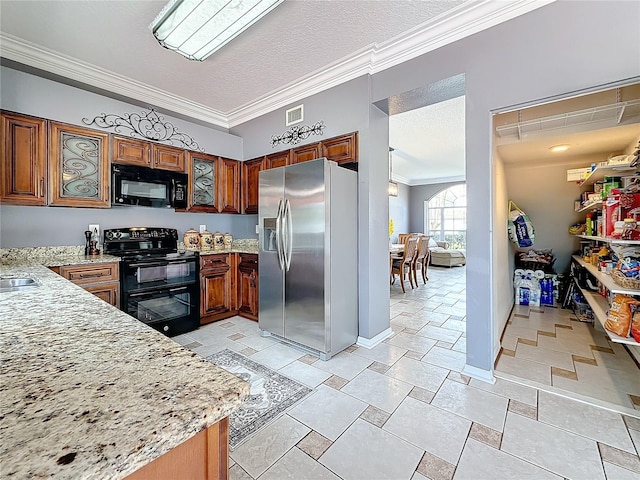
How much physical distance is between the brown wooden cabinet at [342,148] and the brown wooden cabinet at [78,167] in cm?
232

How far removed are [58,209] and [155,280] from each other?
1239mm

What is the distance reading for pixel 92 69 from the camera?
113 inches

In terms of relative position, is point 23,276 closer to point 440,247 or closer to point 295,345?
point 295,345

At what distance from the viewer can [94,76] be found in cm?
294

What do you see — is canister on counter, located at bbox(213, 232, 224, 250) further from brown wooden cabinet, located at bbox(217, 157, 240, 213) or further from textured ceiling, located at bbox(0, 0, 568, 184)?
textured ceiling, located at bbox(0, 0, 568, 184)

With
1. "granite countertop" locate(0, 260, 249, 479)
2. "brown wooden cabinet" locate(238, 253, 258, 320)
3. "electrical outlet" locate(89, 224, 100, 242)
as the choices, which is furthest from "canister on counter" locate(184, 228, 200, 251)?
"granite countertop" locate(0, 260, 249, 479)

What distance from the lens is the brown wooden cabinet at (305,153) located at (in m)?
3.20

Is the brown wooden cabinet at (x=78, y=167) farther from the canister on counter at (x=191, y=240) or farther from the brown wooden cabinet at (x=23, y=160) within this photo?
the canister on counter at (x=191, y=240)

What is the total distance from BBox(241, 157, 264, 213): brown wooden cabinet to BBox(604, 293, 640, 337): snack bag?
12.1ft

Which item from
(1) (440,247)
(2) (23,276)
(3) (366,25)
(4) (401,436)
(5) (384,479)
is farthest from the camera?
(1) (440,247)

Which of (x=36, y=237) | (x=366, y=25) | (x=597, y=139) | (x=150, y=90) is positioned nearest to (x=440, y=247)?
(x=597, y=139)

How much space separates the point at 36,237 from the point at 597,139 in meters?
6.00

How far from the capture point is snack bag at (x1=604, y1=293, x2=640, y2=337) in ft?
6.16

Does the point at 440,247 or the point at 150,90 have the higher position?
the point at 150,90
